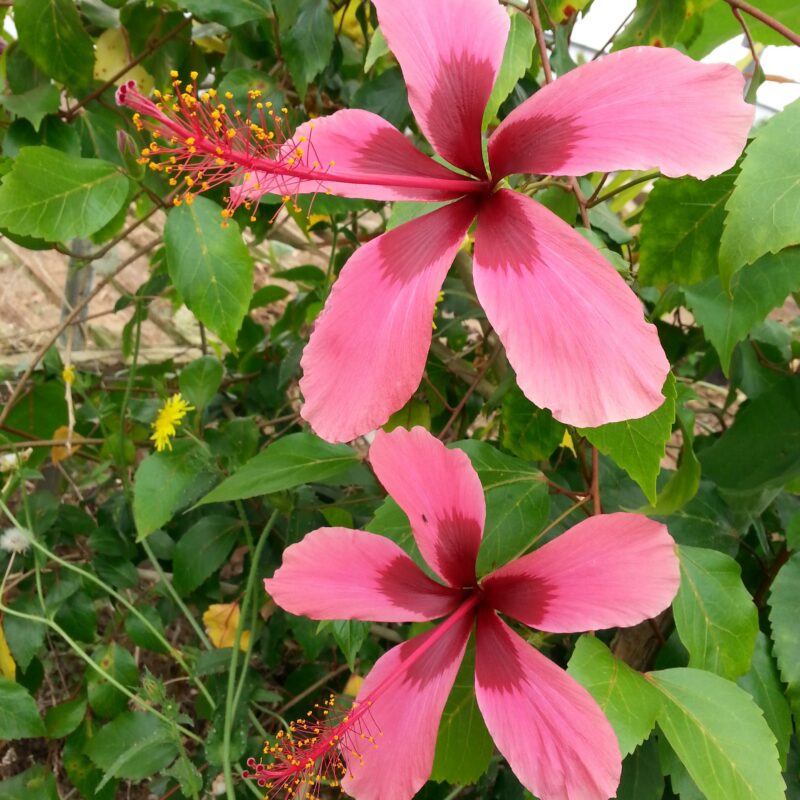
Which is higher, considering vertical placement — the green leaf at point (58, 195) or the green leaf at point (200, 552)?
the green leaf at point (58, 195)

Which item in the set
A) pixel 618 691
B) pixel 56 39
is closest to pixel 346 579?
pixel 618 691

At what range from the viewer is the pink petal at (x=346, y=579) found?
55 cm

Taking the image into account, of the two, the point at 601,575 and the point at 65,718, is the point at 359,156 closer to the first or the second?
the point at 601,575

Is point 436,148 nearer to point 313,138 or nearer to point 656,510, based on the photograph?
point 313,138

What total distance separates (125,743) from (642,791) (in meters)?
0.55

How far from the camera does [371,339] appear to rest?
48cm

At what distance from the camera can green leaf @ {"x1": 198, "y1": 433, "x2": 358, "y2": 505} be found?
0.68 meters

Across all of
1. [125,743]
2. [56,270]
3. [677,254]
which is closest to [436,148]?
[677,254]

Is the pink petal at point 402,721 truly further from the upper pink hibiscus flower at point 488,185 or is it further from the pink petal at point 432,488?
the upper pink hibiscus flower at point 488,185

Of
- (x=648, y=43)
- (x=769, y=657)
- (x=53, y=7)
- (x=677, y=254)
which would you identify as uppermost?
(x=53, y=7)

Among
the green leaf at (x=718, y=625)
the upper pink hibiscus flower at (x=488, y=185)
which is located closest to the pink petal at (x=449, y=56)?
the upper pink hibiscus flower at (x=488, y=185)

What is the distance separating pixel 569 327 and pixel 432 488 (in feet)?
0.55

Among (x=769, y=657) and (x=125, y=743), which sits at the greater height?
(x=769, y=657)

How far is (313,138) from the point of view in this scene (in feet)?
1.77
